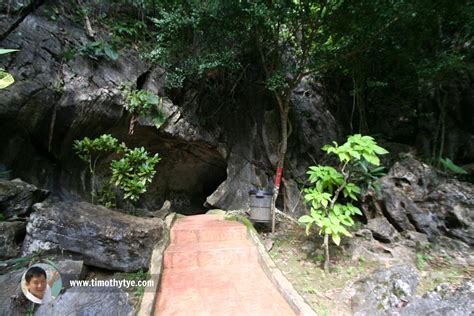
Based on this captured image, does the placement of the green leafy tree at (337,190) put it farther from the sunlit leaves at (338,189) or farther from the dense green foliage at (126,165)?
the dense green foliage at (126,165)

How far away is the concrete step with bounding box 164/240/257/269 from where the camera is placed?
386cm

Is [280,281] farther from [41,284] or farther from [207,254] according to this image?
[41,284]

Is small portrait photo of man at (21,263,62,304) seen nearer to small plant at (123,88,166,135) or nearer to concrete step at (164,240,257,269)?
concrete step at (164,240,257,269)

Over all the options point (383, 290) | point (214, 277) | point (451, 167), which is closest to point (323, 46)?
point (451, 167)

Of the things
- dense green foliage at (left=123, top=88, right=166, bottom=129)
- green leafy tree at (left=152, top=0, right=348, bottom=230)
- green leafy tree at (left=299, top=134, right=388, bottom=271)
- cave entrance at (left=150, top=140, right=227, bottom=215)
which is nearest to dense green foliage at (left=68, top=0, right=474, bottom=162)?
green leafy tree at (left=152, top=0, right=348, bottom=230)

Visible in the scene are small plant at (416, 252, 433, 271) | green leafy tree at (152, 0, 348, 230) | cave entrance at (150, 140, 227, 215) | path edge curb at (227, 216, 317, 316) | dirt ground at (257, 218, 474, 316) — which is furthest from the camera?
cave entrance at (150, 140, 227, 215)

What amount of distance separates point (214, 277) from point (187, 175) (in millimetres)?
5201

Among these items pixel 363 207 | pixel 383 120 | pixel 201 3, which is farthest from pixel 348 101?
pixel 201 3

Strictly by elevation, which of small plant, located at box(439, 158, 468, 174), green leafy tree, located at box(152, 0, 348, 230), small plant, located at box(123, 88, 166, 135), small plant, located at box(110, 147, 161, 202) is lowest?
small plant, located at box(110, 147, 161, 202)

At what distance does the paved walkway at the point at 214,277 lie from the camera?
294 centimetres

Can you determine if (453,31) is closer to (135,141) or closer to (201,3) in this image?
(201,3)

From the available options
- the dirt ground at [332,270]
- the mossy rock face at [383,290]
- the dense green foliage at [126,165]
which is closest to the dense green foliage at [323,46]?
the dirt ground at [332,270]

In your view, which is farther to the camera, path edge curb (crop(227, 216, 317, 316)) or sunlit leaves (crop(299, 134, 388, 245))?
sunlit leaves (crop(299, 134, 388, 245))

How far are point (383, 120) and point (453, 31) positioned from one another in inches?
102
